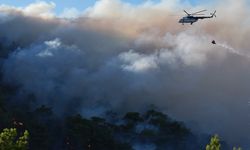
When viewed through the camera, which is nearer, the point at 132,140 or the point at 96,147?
the point at 96,147

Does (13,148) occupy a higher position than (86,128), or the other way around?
(86,128)

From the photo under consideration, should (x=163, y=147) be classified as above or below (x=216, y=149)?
above

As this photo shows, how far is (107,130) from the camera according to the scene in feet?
550

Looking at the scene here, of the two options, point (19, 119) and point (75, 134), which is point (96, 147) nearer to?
point (75, 134)

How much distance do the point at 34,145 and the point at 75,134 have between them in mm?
14191

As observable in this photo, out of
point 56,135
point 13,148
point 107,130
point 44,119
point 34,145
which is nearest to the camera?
point 13,148

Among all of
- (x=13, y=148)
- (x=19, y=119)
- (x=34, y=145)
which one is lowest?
(x=13, y=148)

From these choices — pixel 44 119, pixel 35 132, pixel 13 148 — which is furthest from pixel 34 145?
pixel 13 148

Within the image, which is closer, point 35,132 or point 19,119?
point 35,132

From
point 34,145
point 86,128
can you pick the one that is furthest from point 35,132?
point 86,128

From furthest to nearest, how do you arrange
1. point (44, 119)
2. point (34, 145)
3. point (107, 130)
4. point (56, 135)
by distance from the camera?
point (44, 119)
point (56, 135)
point (107, 130)
point (34, 145)

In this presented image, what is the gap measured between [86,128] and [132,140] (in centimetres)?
3626

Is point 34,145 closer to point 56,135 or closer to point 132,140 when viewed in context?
point 56,135

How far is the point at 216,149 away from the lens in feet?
215
